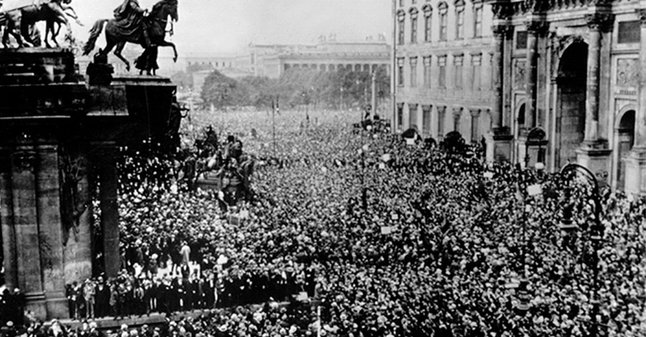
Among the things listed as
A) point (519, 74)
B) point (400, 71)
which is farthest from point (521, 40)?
point (400, 71)

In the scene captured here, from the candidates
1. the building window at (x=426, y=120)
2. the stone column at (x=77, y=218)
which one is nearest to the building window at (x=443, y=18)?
the building window at (x=426, y=120)

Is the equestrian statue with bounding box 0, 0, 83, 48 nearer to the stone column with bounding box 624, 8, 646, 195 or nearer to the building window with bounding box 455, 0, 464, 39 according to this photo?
the stone column with bounding box 624, 8, 646, 195

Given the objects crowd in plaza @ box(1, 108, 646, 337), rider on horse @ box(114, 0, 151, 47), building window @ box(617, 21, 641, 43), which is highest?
building window @ box(617, 21, 641, 43)

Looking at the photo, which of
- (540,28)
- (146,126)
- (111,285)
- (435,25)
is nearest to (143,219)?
(146,126)

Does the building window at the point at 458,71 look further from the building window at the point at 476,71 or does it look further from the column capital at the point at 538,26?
the column capital at the point at 538,26

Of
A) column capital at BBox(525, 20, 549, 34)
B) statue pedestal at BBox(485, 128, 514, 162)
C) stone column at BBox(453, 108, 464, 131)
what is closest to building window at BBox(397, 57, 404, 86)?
stone column at BBox(453, 108, 464, 131)

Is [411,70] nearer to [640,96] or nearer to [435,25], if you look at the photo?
[435,25]
